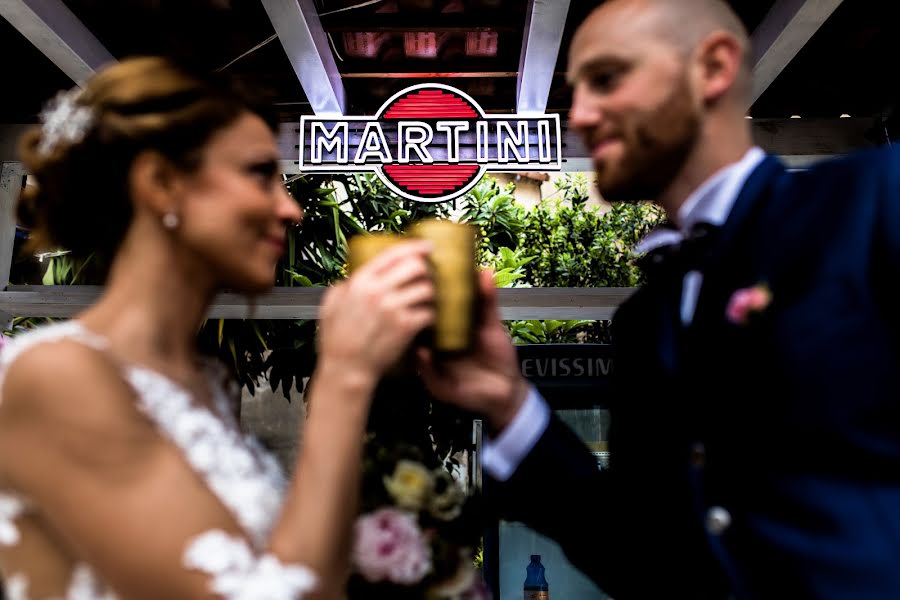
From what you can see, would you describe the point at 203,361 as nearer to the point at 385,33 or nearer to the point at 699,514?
the point at 699,514

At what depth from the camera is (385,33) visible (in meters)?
4.08

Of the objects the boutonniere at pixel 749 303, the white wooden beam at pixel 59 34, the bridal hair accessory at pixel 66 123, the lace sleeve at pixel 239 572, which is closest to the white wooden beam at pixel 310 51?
the white wooden beam at pixel 59 34

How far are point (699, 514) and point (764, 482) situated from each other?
113 millimetres

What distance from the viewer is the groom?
3.12ft

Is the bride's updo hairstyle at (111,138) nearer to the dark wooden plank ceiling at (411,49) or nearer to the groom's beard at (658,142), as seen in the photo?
the groom's beard at (658,142)

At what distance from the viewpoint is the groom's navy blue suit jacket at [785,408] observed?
0.93m

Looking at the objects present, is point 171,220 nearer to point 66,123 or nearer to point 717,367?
point 66,123

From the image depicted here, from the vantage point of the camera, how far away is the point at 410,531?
983mm

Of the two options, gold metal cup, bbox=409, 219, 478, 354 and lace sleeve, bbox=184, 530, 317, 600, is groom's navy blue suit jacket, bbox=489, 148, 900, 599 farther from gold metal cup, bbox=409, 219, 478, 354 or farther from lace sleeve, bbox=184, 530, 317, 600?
lace sleeve, bbox=184, 530, 317, 600

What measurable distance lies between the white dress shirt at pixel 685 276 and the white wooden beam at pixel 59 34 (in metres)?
3.15

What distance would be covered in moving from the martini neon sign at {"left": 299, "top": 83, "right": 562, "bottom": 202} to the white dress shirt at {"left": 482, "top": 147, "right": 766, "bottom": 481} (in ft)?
9.28

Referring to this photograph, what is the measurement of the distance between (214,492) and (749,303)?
77 cm

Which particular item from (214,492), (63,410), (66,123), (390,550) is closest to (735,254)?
(390,550)

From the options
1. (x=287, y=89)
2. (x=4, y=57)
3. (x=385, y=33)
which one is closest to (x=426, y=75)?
(x=385, y=33)
